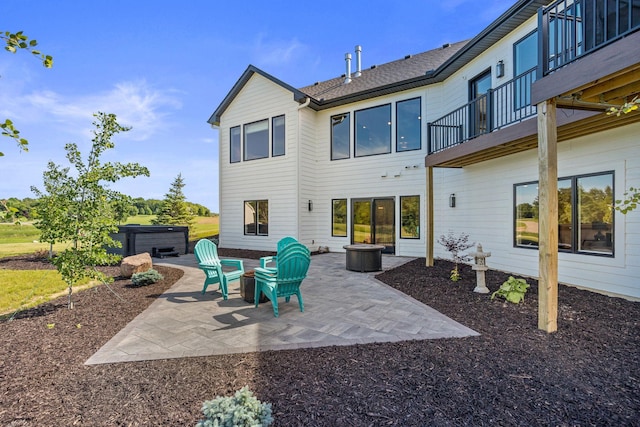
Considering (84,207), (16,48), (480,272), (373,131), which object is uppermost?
(373,131)

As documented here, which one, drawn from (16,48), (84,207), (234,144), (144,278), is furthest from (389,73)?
(16,48)

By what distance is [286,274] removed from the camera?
179 inches

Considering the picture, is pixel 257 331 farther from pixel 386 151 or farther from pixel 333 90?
pixel 333 90

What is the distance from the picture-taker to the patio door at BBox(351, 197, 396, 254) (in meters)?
10.6

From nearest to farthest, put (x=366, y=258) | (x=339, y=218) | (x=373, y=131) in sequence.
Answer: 1. (x=366, y=258)
2. (x=373, y=131)
3. (x=339, y=218)

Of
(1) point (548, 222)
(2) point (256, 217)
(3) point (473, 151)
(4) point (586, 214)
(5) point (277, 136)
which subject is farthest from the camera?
(2) point (256, 217)

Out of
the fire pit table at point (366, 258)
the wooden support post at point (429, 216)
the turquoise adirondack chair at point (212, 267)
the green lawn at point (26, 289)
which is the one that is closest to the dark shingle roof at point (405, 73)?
the wooden support post at point (429, 216)

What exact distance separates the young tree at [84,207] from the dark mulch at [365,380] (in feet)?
3.02

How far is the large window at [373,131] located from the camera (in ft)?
35.0

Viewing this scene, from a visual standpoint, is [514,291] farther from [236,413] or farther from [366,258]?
[236,413]

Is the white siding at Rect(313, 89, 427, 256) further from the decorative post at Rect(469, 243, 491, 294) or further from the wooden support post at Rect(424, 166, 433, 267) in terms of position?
the decorative post at Rect(469, 243, 491, 294)

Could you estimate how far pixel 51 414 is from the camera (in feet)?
7.36

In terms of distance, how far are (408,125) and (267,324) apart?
27.8ft

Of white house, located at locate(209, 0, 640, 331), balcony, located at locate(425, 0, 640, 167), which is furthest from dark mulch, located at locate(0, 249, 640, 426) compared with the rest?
balcony, located at locate(425, 0, 640, 167)
